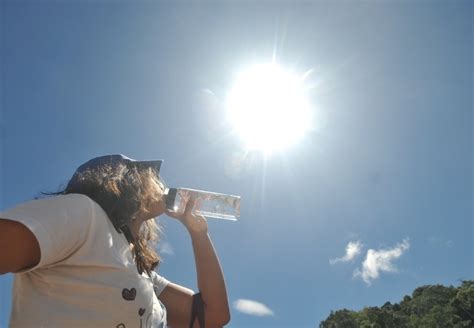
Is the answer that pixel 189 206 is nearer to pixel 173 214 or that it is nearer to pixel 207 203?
pixel 173 214

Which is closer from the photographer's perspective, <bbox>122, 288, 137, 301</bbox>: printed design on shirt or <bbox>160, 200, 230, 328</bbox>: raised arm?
<bbox>122, 288, 137, 301</bbox>: printed design on shirt

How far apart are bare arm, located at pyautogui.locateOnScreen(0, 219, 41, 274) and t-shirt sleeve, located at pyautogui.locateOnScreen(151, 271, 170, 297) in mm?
1440

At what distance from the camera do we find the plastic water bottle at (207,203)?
2.90m

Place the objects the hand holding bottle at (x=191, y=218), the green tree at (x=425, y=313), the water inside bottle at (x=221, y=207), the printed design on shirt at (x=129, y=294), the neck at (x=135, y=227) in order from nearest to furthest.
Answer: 1. the printed design on shirt at (x=129, y=294)
2. the neck at (x=135, y=227)
3. the hand holding bottle at (x=191, y=218)
4. the water inside bottle at (x=221, y=207)
5. the green tree at (x=425, y=313)

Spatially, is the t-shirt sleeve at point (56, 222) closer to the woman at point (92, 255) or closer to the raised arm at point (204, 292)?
the woman at point (92, 255)

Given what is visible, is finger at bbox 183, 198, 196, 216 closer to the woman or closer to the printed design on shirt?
the woman

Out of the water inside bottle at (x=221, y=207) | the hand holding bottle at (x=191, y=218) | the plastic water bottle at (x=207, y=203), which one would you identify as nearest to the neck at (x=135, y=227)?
the plastic water bottle at (x=207, y=203)

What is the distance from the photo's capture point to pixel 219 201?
4152 millimetres

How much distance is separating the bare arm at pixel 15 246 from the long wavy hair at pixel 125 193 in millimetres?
639

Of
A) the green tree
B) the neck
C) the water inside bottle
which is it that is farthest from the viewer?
the green tree

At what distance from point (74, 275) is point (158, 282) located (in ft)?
3.93

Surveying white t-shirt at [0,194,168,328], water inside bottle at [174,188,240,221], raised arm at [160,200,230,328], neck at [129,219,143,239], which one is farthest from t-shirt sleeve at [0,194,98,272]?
water inside bottle at [174,188,240,221]

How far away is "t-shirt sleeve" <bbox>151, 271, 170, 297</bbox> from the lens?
2.78 metres

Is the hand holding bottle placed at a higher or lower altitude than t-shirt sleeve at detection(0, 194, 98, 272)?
higher
